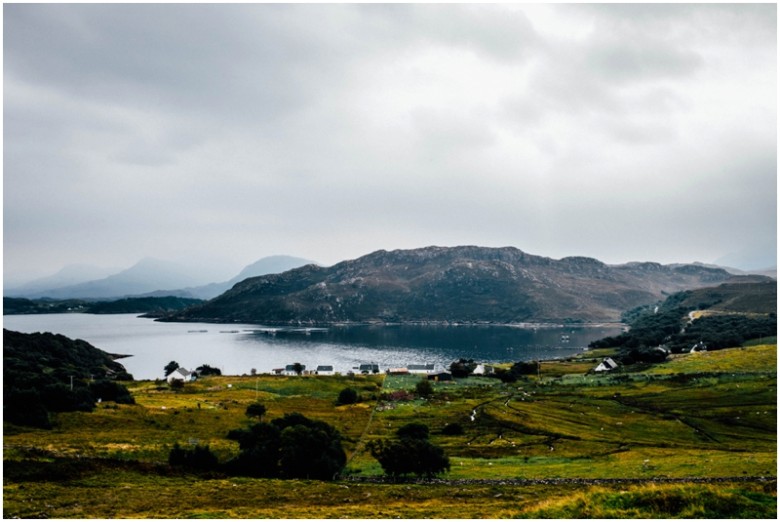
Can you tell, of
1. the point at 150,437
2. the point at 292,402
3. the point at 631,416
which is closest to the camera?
the point at 150,437

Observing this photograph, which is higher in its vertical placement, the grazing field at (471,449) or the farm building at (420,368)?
the grazing field at (471,449)

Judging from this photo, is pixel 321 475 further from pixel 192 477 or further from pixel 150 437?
pixel 150 437

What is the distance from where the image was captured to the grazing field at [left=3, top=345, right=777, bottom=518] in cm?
2978

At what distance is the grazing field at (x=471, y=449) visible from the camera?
97.7 ft

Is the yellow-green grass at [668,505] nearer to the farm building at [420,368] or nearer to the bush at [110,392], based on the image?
the bush at [110,392]

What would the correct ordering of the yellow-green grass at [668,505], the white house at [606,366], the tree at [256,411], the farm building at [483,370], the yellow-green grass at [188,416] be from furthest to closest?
the farm building at [483,370], the white house at [606,366], the tree at [256,411], the yellow-green grass at [188,416], the yellow-green grass at [668,505]

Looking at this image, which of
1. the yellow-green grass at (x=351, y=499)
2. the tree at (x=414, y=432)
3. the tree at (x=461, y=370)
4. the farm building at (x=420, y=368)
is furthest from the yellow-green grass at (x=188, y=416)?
the farm building at (x=420, y=368)

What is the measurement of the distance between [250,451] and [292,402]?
53293 mm

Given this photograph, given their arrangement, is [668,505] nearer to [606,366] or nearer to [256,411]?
[256,411]

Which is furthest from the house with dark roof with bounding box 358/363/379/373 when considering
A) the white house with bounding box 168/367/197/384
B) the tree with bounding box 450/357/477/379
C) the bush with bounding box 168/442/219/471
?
the bush with bounding box 168/442/219/471

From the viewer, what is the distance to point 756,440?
2630 inches

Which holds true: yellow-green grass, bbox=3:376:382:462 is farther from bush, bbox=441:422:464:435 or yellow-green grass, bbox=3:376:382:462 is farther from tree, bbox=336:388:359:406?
bush, bbox=441:422:464:435

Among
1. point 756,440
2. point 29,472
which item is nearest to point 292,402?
point 29,472

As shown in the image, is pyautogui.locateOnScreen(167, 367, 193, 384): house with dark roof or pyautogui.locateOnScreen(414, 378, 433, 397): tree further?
pyautogui.locateOnScreen(167, 367, 193, 384): house with dark roof
